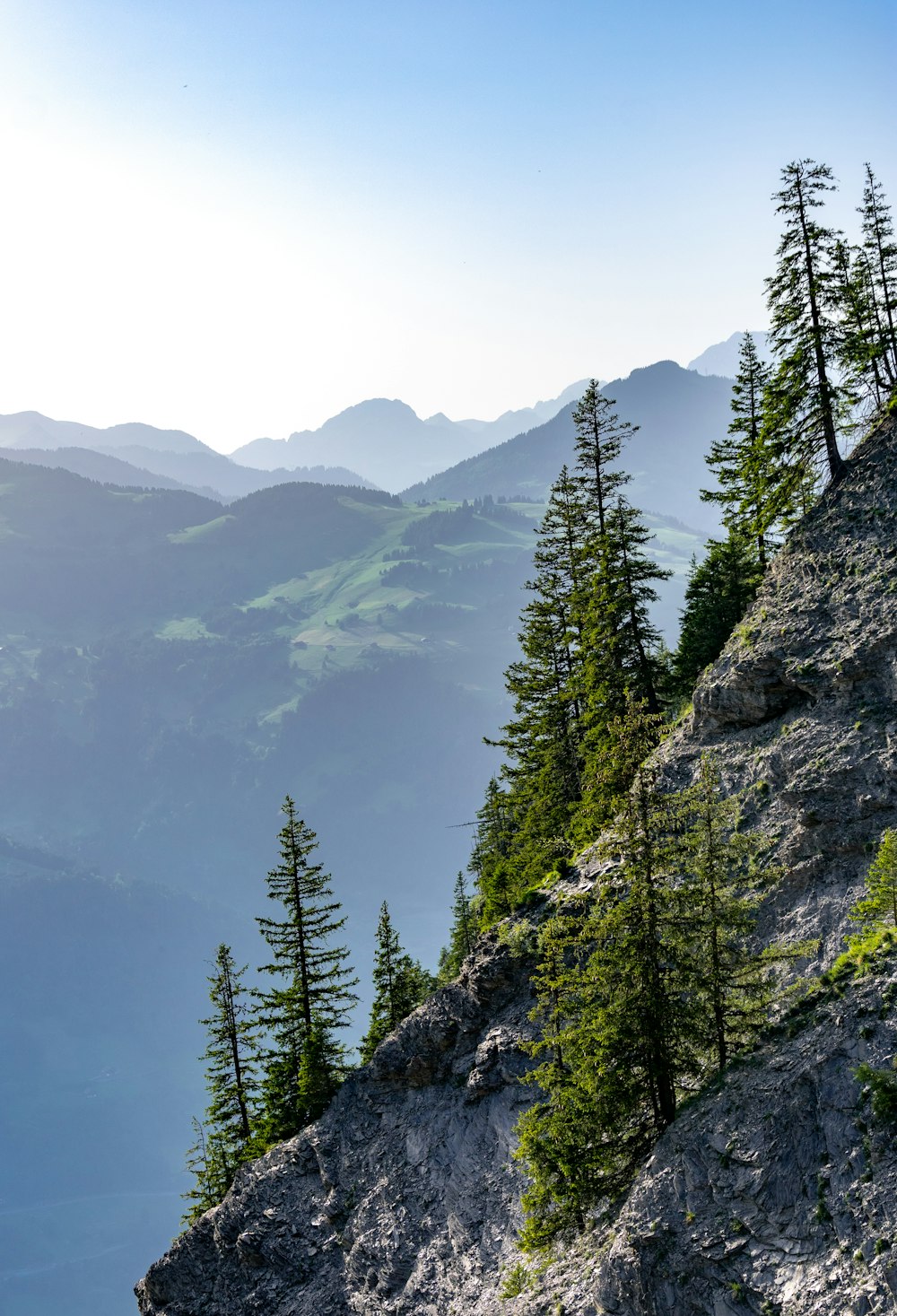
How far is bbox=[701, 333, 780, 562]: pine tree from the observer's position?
3500 centimetres

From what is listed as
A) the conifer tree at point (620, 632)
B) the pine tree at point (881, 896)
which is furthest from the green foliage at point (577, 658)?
the pine tree at point (881, 896)

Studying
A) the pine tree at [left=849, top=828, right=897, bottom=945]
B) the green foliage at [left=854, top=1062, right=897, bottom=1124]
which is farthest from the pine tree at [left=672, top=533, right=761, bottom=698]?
the green foliage at [left=854, top=1062, right=897, bottom=1124]

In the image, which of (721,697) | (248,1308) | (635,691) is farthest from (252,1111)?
(721,697)

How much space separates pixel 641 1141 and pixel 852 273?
31.1 metres

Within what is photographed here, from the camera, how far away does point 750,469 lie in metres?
36.8

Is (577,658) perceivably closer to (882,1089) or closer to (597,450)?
(597,450)

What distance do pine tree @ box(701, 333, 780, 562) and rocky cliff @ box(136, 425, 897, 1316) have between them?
235 cm

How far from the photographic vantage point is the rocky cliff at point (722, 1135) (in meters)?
18.4

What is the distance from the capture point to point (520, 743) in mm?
46406

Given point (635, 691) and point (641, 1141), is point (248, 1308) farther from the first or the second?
point (635, 691)

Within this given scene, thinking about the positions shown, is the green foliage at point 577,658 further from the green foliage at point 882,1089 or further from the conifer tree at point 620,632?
the green foliage at point 882,1089

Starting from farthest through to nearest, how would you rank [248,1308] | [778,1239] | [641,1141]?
[248,1308] → [641,1141] → [778,1239]

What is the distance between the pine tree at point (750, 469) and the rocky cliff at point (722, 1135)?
7.69 ft

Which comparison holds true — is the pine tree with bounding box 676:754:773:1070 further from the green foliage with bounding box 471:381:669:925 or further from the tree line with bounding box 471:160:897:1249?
the green foliage with bounding box 471:381:669:925
